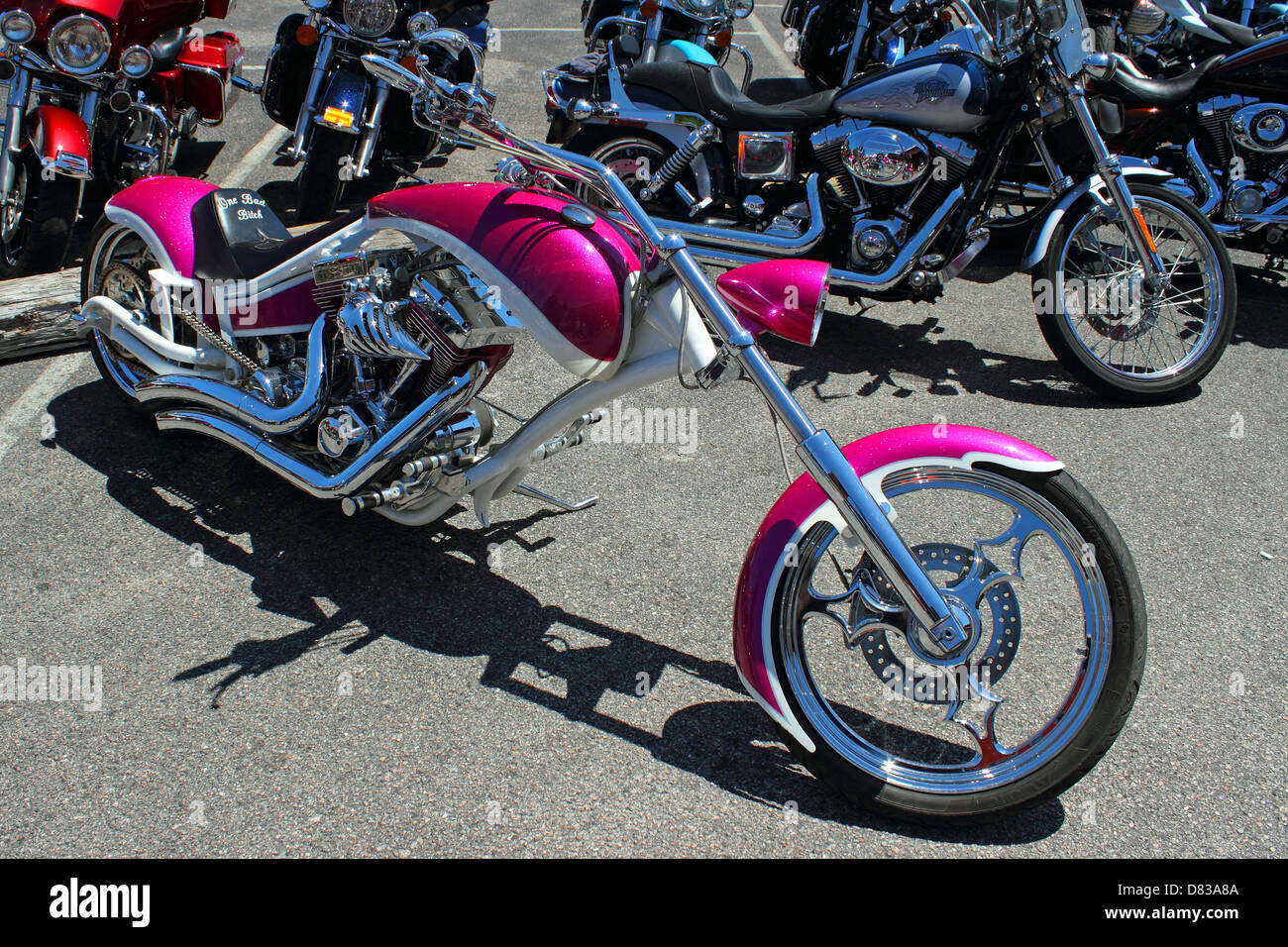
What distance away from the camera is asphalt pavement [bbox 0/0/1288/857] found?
2422 mm

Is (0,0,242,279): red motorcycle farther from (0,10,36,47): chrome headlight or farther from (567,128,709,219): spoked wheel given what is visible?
(567,128,709,219): spoked wheel

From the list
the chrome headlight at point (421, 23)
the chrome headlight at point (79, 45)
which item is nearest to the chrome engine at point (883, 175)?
the chrome headlight at point (421, 23)

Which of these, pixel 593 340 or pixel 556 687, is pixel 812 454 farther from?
pixel 556 687

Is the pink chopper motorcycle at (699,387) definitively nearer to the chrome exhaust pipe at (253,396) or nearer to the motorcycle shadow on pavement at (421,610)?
the chrome exhaust pipe at (253,396)

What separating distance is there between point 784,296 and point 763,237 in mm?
2729

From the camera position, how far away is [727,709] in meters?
2.77

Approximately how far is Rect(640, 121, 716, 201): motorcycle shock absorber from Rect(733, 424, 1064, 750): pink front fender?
307 cm

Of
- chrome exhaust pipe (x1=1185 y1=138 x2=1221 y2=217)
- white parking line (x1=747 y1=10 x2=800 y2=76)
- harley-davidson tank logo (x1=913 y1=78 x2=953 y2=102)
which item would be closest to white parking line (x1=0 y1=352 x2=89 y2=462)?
harley-davidson tank logo (x1=913 y1=78 x2=953 y2=102)

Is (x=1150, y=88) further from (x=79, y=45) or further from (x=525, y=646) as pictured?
(x=79, y=45)

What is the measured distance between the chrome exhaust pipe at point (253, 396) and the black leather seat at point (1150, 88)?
13.9ft

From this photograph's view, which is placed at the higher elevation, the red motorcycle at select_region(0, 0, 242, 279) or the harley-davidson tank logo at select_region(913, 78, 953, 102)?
the harley-davidson tank logo at select_region(913, 78, 953, 102)

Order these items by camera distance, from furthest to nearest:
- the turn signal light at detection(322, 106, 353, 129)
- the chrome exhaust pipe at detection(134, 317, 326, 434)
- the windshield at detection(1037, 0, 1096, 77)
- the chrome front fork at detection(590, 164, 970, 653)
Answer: the turn signal light at detection(322, 106, 353, 129), the windshield at detection(1037, 0, 1096, 77), the chrome exhaust pipe at detection(134, 317, 326, 434), the chrome front fork at detection(590, 164, 970, 653)

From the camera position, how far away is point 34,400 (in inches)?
168

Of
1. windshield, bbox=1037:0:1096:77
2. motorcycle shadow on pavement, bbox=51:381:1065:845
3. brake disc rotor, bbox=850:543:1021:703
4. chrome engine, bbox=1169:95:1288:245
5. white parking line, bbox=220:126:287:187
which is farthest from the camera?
white parking line, bbox=220:126:287:187
